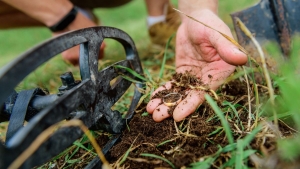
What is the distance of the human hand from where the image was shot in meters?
1.22

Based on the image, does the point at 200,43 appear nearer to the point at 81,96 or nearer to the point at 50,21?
the point at 81,96

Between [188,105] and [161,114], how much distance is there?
4.4 inches

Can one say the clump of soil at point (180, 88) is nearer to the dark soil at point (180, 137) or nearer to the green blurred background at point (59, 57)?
the dark soil at point (180, 137)

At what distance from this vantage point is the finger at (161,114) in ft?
4.18

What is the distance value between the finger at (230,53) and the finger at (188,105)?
19cm

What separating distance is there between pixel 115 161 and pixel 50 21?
4.54ft

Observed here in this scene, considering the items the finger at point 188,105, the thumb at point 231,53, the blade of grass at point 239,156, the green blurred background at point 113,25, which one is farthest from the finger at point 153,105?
the green blurred background at point 113,25

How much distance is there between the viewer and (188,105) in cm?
125

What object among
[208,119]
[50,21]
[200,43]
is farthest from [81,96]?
[50,21]

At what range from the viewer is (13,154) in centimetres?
88

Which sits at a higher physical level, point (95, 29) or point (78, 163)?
point (95, 29)

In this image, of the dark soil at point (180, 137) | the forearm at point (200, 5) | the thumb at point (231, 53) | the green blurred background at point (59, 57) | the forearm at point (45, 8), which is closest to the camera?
the dark soil at point (180, 137)

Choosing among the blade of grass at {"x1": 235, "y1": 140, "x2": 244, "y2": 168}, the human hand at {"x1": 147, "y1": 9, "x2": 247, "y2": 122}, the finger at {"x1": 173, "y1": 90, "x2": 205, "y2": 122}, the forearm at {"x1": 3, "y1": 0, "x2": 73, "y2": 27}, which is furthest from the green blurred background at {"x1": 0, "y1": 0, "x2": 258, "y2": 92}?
the blade of grass at {"x1": 235, "y1": 140, "x2": 244, "y2": 168}

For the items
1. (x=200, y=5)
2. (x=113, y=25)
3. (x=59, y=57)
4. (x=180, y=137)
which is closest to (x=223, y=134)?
(x=180, y=137)
